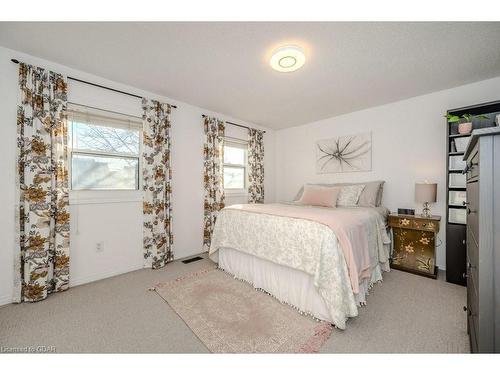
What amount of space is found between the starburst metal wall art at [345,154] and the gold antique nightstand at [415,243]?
1063 millimetres

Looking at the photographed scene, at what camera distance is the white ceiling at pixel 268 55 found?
5.52 ft

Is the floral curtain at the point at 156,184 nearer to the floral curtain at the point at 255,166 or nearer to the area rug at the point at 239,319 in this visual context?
the area rug at the point at 239,319

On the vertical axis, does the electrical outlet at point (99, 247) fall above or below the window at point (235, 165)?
below

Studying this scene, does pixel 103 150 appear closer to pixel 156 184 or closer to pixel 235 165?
pixel 156 184

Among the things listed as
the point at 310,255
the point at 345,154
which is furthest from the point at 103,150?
the point at 345,154

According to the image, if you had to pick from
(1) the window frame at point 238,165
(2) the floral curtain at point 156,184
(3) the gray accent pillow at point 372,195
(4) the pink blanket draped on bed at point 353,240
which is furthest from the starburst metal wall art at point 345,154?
(2) the floral curtain at point 156,184

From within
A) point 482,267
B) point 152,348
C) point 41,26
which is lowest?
point 152,348

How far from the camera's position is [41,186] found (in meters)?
2.10

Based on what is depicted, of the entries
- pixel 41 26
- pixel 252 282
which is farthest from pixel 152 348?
pixel 41 26

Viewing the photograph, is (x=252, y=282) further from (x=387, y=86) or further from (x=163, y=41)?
(x=387, y=86)

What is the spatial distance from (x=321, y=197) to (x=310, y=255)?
1.46m

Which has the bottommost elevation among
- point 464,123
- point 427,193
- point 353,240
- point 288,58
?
point 353,240
